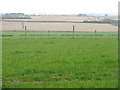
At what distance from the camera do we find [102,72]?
7355mm

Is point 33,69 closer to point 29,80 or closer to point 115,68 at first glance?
point 29,80

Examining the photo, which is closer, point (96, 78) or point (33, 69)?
point (96, 78)

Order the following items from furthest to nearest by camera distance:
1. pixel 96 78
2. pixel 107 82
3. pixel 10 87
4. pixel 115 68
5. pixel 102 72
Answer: pixel 115 68
pixel 102 72
pixel 96 78
pixel 107 82
pixel 10 87

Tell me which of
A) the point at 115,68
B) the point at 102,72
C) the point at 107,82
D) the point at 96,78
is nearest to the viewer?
the point at 107,82

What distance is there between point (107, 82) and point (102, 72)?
141 centimetres

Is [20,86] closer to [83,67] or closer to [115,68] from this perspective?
[83,67]

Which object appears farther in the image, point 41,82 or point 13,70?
point 13,70

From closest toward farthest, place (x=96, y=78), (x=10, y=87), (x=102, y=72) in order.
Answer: (x=10, y=87) < (x=96, y=78) < (x=102, y=72)

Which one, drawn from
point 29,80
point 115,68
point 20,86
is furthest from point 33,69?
point 115,68

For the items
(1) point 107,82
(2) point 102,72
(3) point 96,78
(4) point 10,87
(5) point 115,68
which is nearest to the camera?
(4) point 10,87

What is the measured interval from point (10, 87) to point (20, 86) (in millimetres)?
223
